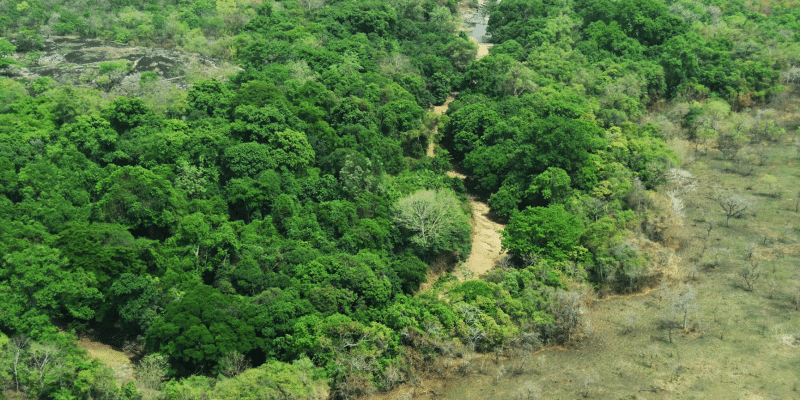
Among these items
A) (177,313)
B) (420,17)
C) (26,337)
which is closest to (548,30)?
(420,17)

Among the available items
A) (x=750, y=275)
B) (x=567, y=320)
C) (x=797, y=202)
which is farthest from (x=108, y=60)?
(x=797, y=202)

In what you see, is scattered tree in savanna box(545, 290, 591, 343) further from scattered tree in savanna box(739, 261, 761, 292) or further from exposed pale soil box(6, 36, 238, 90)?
exposed pale soil box(6, 36, 238, 90)

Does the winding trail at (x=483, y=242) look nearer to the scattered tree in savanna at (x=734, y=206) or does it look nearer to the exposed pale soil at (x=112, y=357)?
the scattered tree in savanna at (x=734, y=206)

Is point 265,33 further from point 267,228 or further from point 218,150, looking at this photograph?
point 267,228

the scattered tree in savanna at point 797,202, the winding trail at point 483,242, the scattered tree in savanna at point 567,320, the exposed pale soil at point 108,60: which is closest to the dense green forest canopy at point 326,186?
the scattered tree in savanna at point 567,320

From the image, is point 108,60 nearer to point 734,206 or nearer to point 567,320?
point 567,320
